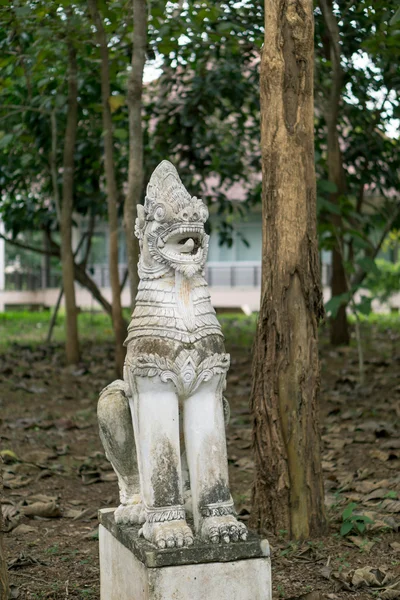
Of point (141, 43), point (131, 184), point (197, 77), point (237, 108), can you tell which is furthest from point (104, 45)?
point (237, 108)

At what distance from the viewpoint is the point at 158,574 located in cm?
379

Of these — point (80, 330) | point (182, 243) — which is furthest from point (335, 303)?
point (80, 330)

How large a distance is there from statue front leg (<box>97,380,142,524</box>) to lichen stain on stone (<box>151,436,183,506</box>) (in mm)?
348

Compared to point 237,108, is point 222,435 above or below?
below

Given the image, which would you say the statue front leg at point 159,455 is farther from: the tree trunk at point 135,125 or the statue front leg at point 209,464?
the tree trunk at point 135,125

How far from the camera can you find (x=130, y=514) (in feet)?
14.1

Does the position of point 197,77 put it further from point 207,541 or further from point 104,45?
point 207,541

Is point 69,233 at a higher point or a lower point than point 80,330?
higher

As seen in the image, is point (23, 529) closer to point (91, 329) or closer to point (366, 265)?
point (366, 265)

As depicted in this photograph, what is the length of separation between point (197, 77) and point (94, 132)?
5.90 ft

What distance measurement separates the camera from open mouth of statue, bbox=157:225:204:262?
4.13m

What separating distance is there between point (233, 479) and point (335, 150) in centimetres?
456

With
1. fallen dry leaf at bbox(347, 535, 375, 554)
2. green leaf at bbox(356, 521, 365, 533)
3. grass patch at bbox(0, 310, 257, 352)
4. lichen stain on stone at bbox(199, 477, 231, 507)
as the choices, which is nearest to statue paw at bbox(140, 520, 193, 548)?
lichen stain on stone at bbox(199, 477, 231, 507)

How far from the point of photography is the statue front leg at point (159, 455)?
396 centimetres
